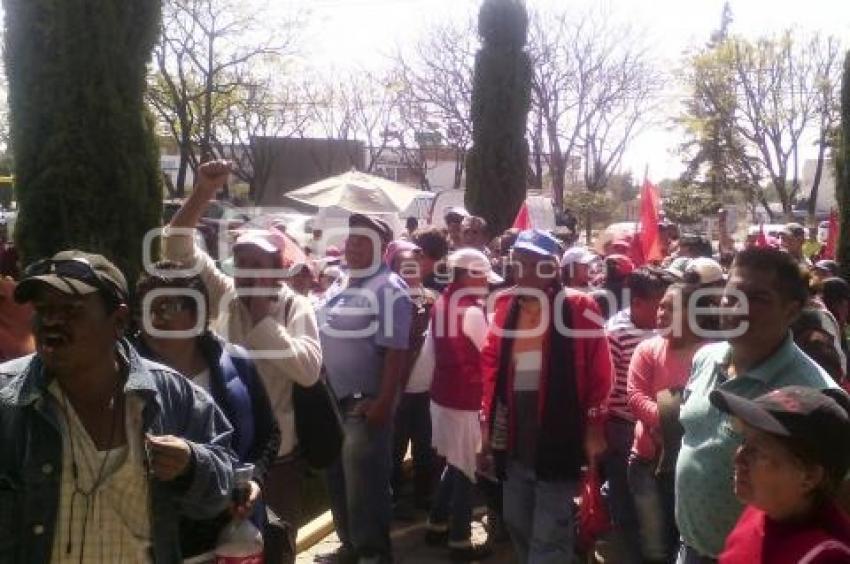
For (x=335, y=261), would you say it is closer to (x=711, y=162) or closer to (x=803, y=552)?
(x=803, y=552)

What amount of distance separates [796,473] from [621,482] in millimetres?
2840

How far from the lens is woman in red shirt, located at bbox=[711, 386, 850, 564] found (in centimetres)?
215

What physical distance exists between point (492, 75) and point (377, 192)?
3.37m

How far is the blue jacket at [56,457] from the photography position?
2273 millimetres

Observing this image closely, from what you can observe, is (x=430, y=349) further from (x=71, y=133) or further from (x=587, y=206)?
(x=587, y=206)

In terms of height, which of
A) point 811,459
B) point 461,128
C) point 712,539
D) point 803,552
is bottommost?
point 712,539

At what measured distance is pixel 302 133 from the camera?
1682 inches

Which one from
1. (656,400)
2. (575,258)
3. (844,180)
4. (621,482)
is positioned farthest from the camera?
(844,180)

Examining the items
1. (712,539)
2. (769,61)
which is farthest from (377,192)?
(769,61)

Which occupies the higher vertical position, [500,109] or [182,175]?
[500,109]

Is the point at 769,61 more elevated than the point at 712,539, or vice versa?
the point at 769,61

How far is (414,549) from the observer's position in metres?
5.93

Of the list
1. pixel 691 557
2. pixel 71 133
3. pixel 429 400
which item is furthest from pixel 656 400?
pixel 71 133

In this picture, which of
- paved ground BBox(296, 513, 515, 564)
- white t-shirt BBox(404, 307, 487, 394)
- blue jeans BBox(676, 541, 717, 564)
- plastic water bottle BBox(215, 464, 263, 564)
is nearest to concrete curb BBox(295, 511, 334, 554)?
paved ground BBox(296, 513, 515, 564)
